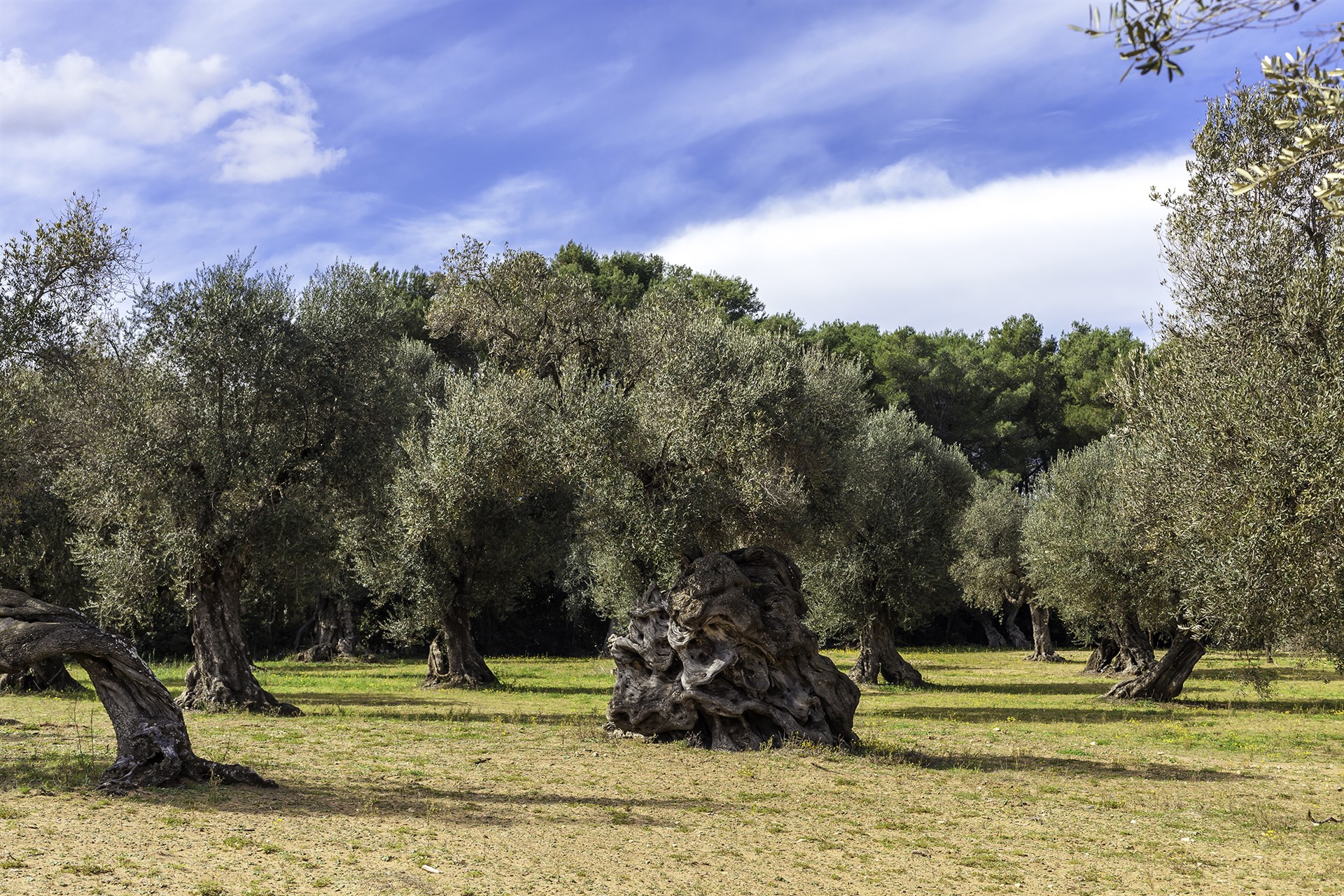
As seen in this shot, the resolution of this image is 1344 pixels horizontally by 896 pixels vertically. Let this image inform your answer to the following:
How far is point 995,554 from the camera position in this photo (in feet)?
159

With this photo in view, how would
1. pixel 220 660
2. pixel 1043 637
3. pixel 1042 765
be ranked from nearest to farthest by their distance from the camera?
pixel 1042 765 < pixel 220 660 < pixel 1043 637

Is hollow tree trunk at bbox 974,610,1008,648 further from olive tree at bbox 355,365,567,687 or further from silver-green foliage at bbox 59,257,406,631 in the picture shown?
silver-green foliage at bbox 59,257,406,631

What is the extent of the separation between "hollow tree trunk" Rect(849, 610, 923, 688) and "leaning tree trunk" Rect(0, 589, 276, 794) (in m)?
24.7

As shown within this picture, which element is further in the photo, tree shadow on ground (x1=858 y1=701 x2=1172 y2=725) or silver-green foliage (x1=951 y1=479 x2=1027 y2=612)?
silver-green foliage (x1=951 y1=479 x2=1027 y2=612)

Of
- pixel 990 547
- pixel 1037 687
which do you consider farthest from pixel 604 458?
pixel 990 547

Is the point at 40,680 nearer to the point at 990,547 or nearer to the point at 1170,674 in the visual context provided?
the point at 1170,674

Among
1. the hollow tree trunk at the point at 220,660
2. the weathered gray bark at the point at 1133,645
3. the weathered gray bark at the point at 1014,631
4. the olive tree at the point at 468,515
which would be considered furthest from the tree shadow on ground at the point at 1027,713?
Answer: the weathered gray bark at the point at 1014,631

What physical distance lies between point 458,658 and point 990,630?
41.9 m

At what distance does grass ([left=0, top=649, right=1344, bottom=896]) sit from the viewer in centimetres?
918

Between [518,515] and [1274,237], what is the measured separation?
868 inches

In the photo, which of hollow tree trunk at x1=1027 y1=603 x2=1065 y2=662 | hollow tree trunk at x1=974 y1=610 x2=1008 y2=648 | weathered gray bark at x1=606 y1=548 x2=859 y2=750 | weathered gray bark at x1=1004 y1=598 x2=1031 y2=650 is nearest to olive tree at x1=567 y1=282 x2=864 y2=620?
weathered gray bark at x1=606 y1=548 x2=859 y2=750

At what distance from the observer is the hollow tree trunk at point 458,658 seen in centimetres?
3080

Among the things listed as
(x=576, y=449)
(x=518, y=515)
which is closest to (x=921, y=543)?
(x=518, y=515)

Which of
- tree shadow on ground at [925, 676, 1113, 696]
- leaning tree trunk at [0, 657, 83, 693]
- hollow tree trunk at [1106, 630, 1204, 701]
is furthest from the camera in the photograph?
tree shadow on ground at [925, 676, 1113, 696]
